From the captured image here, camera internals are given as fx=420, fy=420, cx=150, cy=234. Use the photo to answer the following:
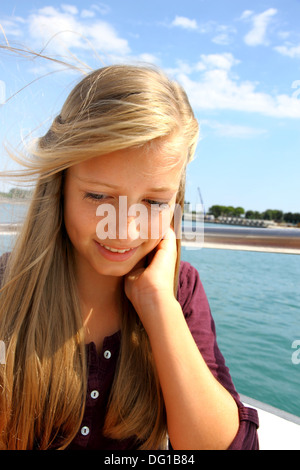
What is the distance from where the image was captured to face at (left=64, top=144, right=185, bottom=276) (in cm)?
98

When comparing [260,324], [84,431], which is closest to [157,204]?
[84,431]

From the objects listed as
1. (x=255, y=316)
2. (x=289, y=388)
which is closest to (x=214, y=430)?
(x=289, y=388)

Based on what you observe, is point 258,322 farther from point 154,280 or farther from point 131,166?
point 131,166

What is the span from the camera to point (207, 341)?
1141 millimetres

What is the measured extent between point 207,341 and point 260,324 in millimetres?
3824

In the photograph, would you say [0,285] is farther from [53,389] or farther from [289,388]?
[289,388]

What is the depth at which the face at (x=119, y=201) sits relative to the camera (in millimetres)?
975

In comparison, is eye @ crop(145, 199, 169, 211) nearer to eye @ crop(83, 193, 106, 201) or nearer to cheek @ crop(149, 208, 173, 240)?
cheek @ crop(149, 208, 173, 240)

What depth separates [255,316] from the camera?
5051 millimetres

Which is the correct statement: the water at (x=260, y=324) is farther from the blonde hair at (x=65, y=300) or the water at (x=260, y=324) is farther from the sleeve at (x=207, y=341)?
the blonde hair at (x=65, y=300)

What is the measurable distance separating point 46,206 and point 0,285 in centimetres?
26

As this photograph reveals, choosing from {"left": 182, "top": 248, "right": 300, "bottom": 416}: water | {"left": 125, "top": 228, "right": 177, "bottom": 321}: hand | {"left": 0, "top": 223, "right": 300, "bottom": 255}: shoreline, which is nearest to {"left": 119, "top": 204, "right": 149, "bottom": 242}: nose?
{"left": 125, "top": 228, "right": 177, "bottom": 321}: hand

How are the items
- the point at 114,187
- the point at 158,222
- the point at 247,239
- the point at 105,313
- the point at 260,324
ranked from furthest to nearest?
1. the point at 260,324
2. the point at 247,239
3. the point at 105,313
4. the point at 158,222
5. the point at 114,187

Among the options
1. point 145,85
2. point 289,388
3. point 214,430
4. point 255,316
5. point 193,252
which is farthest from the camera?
point 193,252
